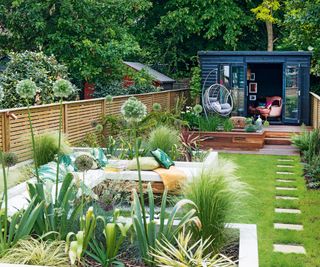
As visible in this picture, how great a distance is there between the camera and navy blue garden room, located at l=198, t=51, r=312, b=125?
54.6ft

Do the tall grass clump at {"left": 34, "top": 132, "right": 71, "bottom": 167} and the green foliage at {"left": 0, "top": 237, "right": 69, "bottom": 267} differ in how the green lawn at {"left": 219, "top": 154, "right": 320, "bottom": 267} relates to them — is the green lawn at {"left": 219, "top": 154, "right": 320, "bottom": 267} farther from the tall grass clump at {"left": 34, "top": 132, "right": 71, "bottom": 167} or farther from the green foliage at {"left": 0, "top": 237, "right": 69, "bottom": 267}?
the tall grass clump at {"left": 34, "top": 132, "right": 71, "bottom": 167}

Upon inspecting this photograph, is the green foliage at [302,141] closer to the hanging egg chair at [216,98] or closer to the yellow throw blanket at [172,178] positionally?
the hanging egg chair at [216,98]

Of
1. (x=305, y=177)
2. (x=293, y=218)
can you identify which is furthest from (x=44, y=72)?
(x=293, y=218)

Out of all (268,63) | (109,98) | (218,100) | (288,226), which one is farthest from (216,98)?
(288,226)

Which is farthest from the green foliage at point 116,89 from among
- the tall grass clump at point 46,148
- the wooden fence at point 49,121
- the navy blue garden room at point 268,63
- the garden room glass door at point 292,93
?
the tall grass clump at point 46,148

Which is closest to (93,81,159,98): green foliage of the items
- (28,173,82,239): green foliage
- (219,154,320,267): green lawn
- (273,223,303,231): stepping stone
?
(219,154,320,267): green lawn

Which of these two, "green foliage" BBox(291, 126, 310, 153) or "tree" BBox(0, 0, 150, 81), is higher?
"tree" BBox(0, 0, 150, 81)

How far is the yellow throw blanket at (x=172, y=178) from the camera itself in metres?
6.67

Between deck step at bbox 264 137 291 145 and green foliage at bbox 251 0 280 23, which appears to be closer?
deck step at bbox 264 137 291 145

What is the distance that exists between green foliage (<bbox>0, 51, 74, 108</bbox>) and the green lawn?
4876 mm

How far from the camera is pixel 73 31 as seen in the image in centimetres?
1496

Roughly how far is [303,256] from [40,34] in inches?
478

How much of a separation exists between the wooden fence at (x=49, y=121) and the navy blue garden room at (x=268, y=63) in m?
5.41

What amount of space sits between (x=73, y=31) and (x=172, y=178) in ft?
30.7
